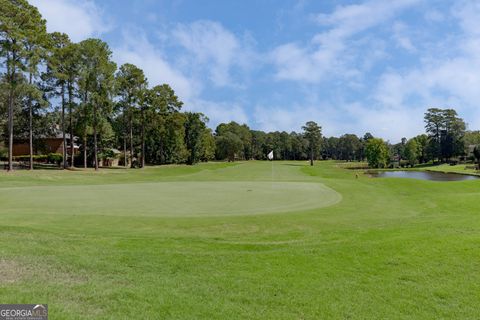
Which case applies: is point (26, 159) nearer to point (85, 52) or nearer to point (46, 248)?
point (85, 52)

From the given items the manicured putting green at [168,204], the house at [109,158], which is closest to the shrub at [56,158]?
the house at [109,158]

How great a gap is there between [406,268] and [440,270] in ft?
1.78

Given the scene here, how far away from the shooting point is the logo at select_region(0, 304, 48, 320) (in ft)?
13.5

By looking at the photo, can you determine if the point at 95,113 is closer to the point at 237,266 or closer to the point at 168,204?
the point at 168,204

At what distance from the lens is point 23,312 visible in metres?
4.23

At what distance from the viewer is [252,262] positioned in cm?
671

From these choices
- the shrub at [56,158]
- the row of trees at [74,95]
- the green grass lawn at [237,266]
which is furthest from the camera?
the shrub at [56,158]

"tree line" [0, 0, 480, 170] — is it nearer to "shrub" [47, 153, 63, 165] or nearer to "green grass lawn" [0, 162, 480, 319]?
"shrub" [47, 153, 63, 165]

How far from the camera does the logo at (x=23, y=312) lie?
13.5 ft

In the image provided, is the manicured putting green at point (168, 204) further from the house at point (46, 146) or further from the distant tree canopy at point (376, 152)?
the distant tree canopy at point (376, 152)

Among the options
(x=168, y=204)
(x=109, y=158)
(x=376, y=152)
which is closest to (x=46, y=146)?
→ (x=109, y=158)

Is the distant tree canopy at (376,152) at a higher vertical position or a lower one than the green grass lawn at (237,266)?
higher

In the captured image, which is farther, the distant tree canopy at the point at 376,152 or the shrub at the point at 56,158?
the distant tree canopy at the point at 376,152

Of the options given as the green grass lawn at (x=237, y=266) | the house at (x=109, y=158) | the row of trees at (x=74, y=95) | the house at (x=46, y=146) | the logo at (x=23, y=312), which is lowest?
the green grass lawn at (x=237, y=266)
